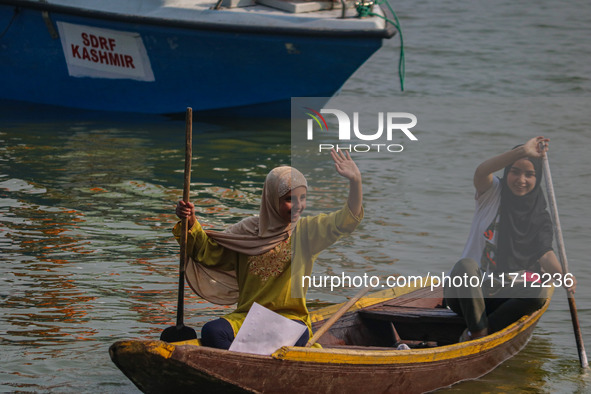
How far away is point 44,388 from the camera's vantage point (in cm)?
486

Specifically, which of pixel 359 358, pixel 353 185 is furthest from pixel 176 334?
pixel 353 185

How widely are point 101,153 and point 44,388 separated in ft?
19.0

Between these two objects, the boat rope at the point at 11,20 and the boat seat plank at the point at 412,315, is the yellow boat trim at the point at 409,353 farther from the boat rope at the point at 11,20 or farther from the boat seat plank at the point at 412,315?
the boat rope at the point at 11,20

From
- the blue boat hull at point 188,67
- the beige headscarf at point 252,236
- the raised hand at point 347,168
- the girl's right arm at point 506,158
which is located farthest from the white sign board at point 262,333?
the blue boat hull at point 188,67

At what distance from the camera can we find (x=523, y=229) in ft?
17.3

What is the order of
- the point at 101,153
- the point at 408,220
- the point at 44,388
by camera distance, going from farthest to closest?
the point at 101,153
the point at 408,220
the point at 44,388

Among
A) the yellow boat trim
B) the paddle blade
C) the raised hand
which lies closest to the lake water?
the yellow boat trim

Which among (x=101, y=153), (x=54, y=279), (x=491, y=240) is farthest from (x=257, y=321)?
(x=101, y=153)

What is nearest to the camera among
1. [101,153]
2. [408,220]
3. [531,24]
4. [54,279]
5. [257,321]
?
[257,321]

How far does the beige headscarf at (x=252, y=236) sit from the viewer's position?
14.3ft

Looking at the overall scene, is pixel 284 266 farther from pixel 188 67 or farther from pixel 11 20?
pixel 11 20

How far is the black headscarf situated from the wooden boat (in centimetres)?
35

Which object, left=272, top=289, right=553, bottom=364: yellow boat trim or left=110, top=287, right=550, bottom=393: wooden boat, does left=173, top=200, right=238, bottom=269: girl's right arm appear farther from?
left=272, top=289, right=553, bottom=364: yellow boat trim

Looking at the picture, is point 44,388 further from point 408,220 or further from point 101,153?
point 101,153
